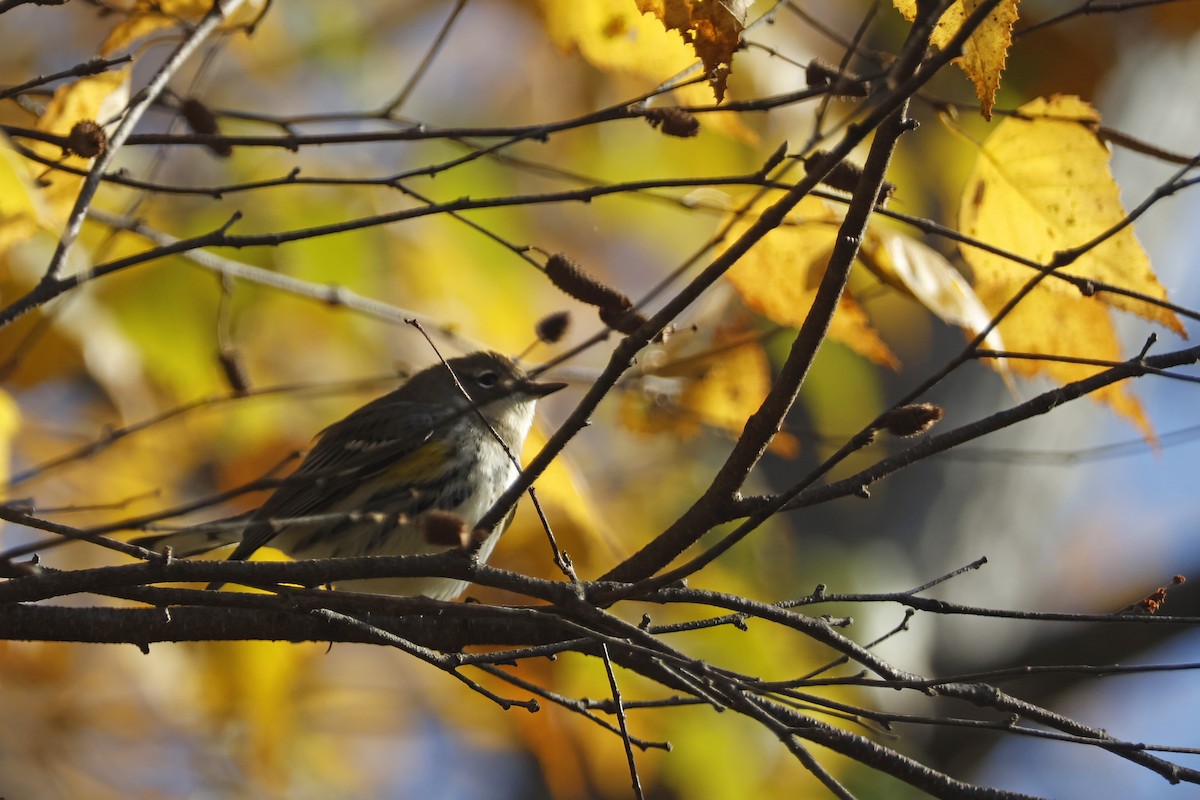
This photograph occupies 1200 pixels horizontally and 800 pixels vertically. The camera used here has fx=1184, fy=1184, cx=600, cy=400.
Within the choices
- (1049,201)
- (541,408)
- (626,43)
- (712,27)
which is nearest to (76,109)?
(626,43)

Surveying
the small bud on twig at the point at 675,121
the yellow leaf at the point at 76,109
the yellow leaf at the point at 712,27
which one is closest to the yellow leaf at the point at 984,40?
the yellow leaf at the point at 712,27

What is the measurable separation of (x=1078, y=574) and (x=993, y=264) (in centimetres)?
527

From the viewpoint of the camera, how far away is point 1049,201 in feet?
8.66

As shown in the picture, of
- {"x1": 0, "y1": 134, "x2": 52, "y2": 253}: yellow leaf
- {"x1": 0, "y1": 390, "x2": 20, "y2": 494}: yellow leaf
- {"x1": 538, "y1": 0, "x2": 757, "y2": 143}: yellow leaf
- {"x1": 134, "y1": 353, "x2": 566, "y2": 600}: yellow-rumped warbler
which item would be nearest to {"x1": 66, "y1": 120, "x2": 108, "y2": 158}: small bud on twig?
{"x1": 0, "y1": 134, "x2": 52, "y2": 253}: yellow leaf

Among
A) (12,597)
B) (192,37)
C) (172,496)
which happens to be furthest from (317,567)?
(172,496)

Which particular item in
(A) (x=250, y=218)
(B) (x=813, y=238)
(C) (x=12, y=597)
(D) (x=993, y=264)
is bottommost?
(C) (x=12, y=597)

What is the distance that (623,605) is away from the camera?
15.9 ft

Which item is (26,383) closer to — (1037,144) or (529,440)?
(529,440)

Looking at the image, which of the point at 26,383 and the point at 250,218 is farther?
the point at 250,218

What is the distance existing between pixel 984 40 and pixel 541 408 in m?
3.93

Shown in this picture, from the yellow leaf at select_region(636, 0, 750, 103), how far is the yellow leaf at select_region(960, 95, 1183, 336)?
89cm

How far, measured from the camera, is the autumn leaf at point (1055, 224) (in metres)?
2.52

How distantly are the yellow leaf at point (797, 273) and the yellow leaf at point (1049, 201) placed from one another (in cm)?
30

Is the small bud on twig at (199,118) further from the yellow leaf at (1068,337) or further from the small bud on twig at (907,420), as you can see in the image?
the yellow leaf at (1068,337)
